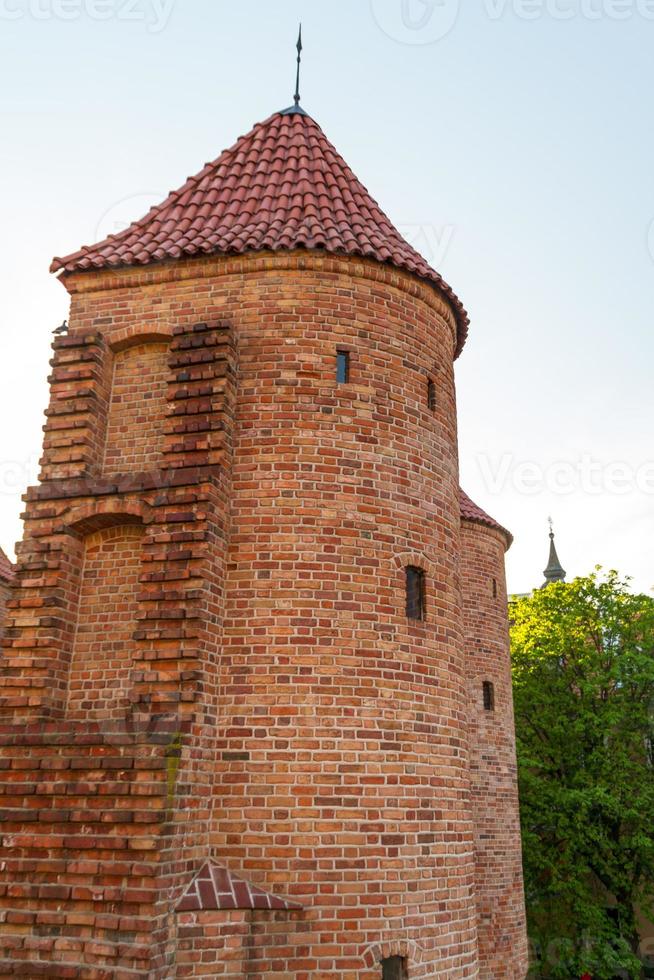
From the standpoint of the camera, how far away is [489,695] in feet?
50.0

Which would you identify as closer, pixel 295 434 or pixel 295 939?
pixel 295 939

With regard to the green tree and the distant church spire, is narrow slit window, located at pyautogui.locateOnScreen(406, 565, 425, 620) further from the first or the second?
the distant church spire

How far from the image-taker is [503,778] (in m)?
14.8

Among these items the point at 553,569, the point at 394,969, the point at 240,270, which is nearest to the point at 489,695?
the point at 394,969

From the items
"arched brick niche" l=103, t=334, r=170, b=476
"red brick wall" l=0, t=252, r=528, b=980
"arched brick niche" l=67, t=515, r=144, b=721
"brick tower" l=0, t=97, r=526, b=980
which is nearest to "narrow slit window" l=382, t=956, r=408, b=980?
"brick tower" l=0, t=97, r=526, b=980

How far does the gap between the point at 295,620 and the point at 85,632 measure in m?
2.02

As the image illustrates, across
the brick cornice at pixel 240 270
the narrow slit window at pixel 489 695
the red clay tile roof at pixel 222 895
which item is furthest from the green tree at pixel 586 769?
the brick cornice at pixel 240 270

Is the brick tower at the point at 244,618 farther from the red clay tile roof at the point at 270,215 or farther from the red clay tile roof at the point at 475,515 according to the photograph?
the red clay tile roof at the point at 475,515

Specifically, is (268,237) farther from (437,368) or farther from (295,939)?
(295,939)

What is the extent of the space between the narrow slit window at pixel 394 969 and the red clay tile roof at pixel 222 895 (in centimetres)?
100

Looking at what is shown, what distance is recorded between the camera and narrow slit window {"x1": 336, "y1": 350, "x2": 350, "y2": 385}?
26.3 ft

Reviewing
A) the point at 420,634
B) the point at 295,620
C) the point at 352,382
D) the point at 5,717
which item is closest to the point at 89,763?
the point at 5,717

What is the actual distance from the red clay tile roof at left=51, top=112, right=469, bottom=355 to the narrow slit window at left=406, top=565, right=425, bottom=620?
3.32 metres

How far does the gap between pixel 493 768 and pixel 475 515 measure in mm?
4889
